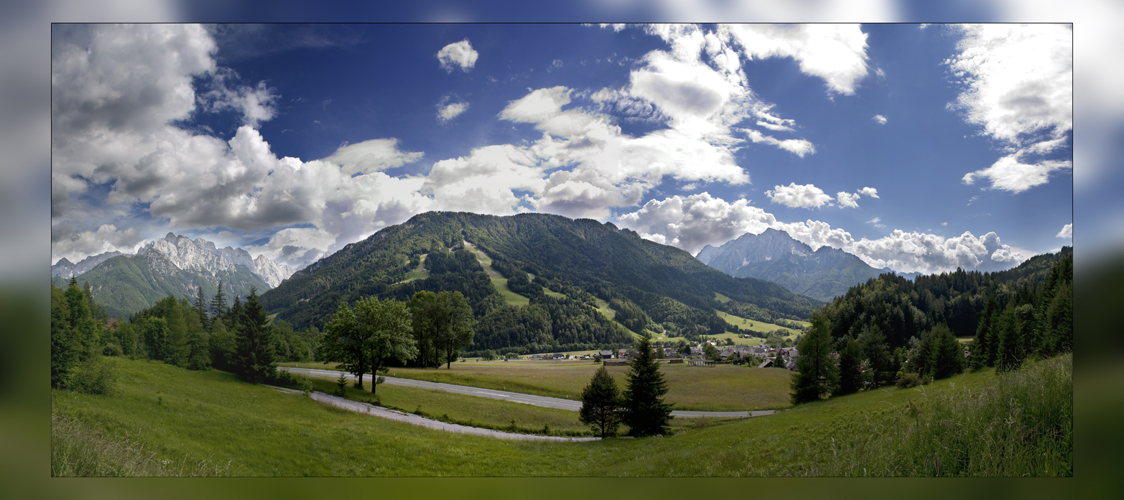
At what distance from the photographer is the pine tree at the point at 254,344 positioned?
8164 mm

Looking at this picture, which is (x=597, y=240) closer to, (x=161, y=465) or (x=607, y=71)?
(x=607, y=71)

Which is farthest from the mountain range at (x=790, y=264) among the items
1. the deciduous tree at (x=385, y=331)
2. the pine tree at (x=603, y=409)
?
the deciduous tree at (x=385, y=331)

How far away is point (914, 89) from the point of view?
24.2 feet

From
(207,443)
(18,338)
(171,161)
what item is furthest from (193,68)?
(207,443)

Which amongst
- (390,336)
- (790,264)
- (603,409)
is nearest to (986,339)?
(790,264)

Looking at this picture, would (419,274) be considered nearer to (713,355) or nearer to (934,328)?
(713,355)

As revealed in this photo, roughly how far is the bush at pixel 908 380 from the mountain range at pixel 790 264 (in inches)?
69.5

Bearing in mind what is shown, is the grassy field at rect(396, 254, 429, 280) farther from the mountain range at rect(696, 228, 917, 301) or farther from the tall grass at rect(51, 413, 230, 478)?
the mountain range at rect(696, 228, 917, 301)

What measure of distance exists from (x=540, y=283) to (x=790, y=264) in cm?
582

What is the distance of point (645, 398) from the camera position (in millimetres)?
7477

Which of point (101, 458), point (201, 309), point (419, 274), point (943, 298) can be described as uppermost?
point (419, 274)

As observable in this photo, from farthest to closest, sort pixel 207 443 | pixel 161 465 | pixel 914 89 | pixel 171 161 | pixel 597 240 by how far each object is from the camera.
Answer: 1. pixel 597 240
2. pixel 171 161
3. pixel 914 89
4. pixel 207 443
5. pixel 161 465

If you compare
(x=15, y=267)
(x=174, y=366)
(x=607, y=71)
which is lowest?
(x=174, y=366)

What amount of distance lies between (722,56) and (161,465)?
12.4m
